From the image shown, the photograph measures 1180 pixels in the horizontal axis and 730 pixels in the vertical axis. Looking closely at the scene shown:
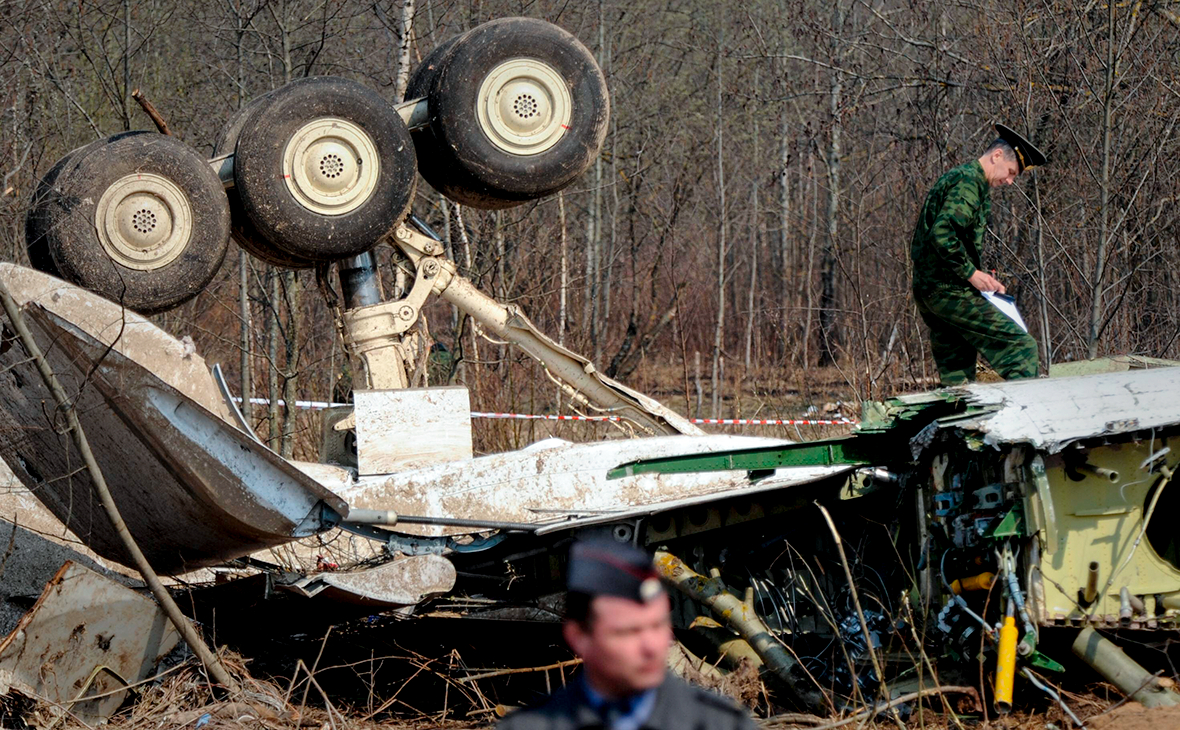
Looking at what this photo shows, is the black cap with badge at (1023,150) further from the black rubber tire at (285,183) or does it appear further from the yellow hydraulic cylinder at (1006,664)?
the black rubber tire at (285,183)

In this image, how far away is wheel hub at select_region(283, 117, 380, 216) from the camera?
6480 mm

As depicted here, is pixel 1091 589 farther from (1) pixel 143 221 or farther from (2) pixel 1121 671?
(1) pixel 143 221

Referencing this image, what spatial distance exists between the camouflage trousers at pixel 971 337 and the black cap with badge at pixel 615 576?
4905 millimetres

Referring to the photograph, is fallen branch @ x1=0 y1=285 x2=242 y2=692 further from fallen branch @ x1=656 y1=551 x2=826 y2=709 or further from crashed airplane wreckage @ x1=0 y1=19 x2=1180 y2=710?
fallen branch @ x1=656 y1=551 x2=826 y2=709

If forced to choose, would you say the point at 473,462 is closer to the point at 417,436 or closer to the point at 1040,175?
the point at 417,436

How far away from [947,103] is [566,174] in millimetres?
7146

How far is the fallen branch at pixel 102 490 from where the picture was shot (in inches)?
203

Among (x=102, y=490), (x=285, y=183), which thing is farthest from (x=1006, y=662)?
(x=285, y=183)

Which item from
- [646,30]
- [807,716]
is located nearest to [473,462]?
[807,716]

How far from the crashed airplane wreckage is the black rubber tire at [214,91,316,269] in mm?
28

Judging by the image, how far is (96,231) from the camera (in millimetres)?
6074

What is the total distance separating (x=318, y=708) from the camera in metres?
5.75

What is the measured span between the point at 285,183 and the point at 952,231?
3558 mm

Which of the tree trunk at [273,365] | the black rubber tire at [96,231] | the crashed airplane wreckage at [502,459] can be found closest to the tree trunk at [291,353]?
the tree trunk at [273,365]
